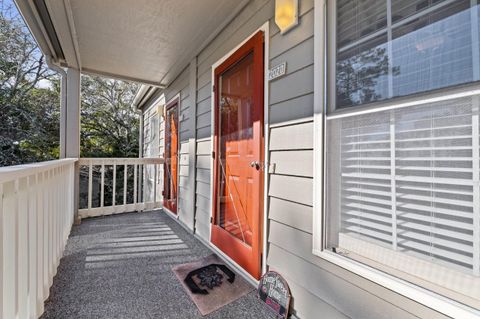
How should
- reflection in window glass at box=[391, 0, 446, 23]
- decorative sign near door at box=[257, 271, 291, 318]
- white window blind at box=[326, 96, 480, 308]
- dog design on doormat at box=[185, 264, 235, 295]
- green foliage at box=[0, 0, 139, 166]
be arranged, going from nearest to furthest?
white window blind at box=[326, 96, 480, 308] → reflection in window glass at box=[391, 0, 446, 23] → decorative sign near door at box=[257, 271, 291, 318] → dog design on doormat at box=[185, 264, 235, 295] → green foliage at box=[0, 0, 139, 166]

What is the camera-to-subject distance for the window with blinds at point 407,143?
0.90 m

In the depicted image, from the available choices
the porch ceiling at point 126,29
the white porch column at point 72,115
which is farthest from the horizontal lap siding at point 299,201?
the white porch column at point 72,115

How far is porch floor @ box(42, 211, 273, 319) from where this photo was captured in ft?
5.52

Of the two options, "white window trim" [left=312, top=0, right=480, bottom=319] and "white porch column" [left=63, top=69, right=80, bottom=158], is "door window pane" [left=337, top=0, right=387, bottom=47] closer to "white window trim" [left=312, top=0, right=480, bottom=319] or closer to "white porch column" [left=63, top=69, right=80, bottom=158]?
"white window trim" [left=312, top=0, right=480, bottom=319]

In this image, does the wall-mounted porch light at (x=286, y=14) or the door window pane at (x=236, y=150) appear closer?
the wall-mounted porch light at (x=286, y=14)

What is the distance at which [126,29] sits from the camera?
8.93 feet

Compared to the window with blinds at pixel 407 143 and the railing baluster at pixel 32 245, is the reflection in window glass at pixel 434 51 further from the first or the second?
the railing baluster at pixel 32 245

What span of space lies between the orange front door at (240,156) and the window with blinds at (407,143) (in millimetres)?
716

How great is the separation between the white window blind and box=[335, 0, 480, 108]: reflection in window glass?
11cm

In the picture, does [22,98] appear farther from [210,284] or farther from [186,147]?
[210,284]

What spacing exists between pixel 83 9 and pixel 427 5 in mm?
2822

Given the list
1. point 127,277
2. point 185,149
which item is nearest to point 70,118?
point 185,149

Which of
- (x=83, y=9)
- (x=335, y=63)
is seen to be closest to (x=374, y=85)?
(x=335, y=63)

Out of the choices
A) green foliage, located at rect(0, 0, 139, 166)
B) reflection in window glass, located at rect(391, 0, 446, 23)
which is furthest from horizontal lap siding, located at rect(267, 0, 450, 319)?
green foliage, located at rect(0, 0, 139, 166)
